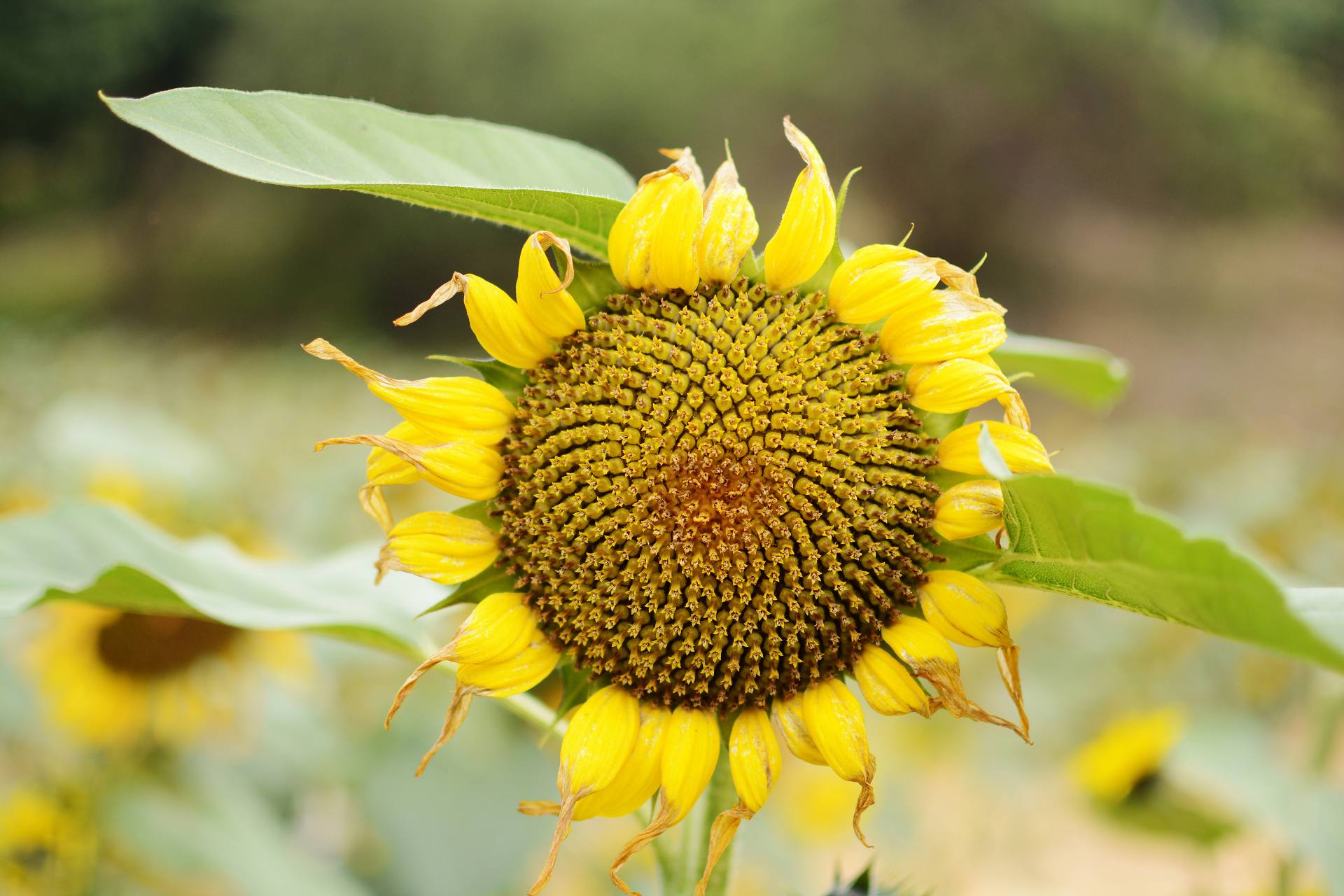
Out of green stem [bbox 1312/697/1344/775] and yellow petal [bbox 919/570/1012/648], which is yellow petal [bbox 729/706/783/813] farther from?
green stem [bbox 1312/697/1344/775]

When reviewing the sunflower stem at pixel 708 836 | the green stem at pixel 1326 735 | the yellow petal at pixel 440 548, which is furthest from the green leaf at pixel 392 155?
the green stem at pixel 1326 735

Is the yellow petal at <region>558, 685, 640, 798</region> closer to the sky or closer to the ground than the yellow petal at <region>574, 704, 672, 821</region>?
closer to the sky

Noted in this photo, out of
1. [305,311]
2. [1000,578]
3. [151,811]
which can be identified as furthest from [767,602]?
[305,311]

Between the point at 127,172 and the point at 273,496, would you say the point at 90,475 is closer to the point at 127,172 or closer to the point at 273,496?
the point at 273,496

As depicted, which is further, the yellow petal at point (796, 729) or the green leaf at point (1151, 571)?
the yellow petal at point (796, 729)

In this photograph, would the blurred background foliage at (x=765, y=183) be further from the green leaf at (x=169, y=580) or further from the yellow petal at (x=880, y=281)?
the yellow petal at (x=880, y=281)

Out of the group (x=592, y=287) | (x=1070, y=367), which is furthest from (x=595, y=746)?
(x=1070, y=367)

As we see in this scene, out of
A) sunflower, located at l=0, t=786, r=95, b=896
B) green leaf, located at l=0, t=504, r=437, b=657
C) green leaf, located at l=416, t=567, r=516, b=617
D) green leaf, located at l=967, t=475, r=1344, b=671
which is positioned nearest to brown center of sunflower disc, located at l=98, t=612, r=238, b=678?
sunflower, located at l=0, t=786, r=95, b=896
